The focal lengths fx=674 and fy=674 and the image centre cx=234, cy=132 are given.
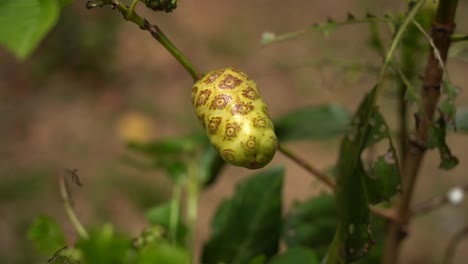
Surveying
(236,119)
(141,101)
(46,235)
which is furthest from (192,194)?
(141,101)

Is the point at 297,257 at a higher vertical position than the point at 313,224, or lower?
higher

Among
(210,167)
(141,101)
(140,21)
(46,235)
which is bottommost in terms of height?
(141,101)

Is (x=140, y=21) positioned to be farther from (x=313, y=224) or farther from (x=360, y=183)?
(x=313, y=224)

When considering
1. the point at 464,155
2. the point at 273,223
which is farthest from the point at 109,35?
the point at 273,223

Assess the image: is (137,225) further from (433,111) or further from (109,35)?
(433,111)

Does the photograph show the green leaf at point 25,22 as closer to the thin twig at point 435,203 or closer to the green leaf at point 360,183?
the green leaf at point 360,183

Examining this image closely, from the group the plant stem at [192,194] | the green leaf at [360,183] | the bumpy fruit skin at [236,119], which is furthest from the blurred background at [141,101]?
the bumpy fruit skin at [236,119]
